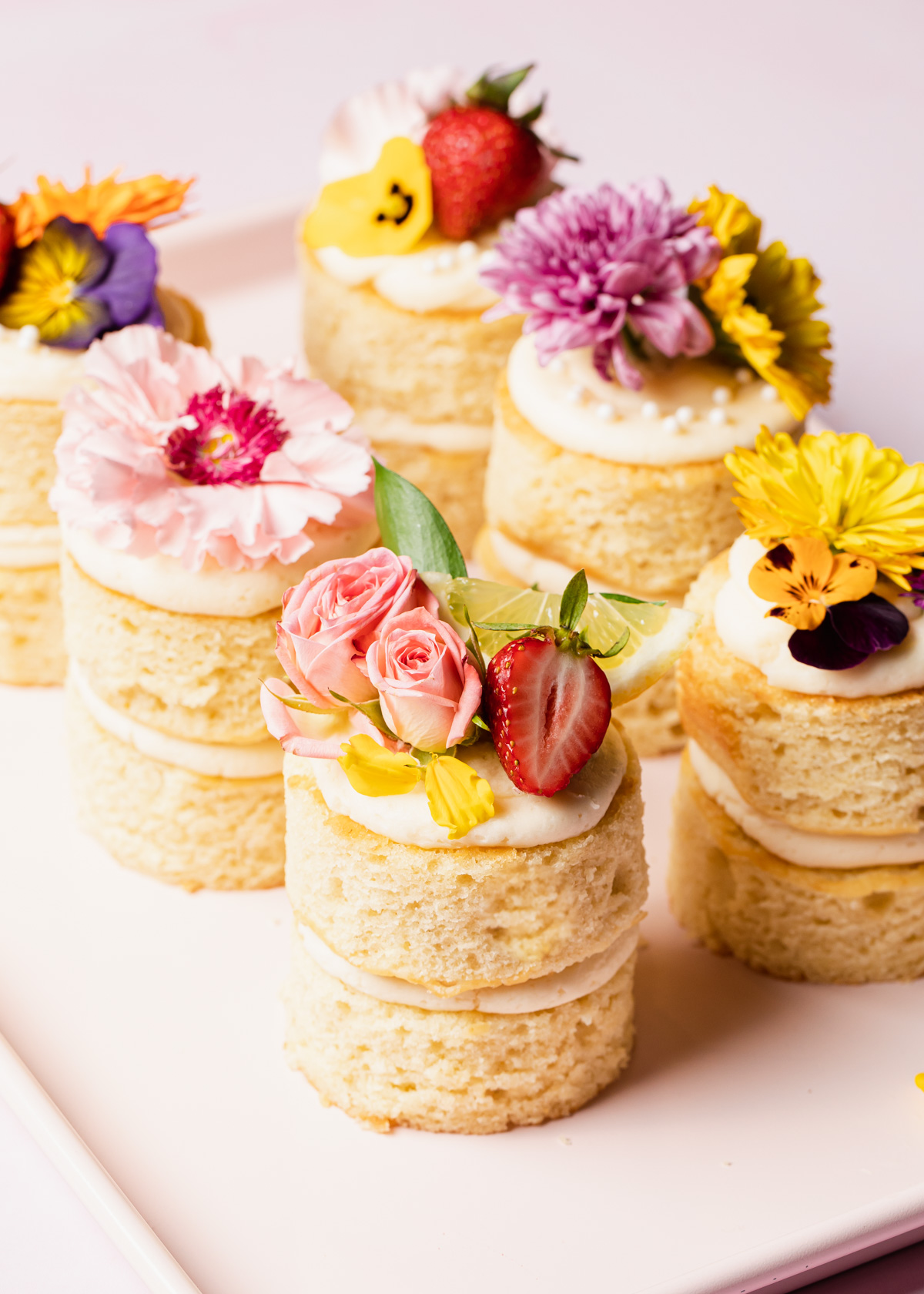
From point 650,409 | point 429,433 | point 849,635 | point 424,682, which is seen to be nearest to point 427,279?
point 429,433

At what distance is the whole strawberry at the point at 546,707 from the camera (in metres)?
2.38

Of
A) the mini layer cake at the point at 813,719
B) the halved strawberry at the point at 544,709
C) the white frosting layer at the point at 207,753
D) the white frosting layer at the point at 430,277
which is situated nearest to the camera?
the halved strawberry at the point at 544,709

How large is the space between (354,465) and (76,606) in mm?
530

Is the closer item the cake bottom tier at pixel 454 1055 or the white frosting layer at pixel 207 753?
the cake bottom tier at pixel 454 1055

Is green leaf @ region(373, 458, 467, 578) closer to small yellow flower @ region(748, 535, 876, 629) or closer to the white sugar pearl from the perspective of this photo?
small yellow flower @ region(748, 535, 876, 629)

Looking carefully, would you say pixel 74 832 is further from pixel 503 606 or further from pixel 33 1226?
pixel 503 606

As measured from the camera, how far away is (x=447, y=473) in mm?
3881

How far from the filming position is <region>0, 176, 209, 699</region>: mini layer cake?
11.2 ft

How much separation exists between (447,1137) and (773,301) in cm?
164

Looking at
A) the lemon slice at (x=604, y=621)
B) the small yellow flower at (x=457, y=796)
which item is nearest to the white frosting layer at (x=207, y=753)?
the lemon slice at (x=604, y=621)

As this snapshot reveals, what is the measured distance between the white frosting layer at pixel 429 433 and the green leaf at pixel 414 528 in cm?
105

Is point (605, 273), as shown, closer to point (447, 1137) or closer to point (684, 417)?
point (684, 417)

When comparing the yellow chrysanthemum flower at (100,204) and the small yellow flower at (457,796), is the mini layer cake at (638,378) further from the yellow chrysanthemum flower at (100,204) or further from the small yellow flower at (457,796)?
the small yellow flower at (457,796)

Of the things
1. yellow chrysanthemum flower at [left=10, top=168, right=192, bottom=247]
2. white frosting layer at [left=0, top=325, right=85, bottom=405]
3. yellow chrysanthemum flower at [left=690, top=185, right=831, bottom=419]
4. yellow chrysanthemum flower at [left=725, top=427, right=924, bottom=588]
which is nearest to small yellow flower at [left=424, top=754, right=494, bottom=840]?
yellow chrysanthemum flower at [left=725, top=427, right=924, bottom=588]
